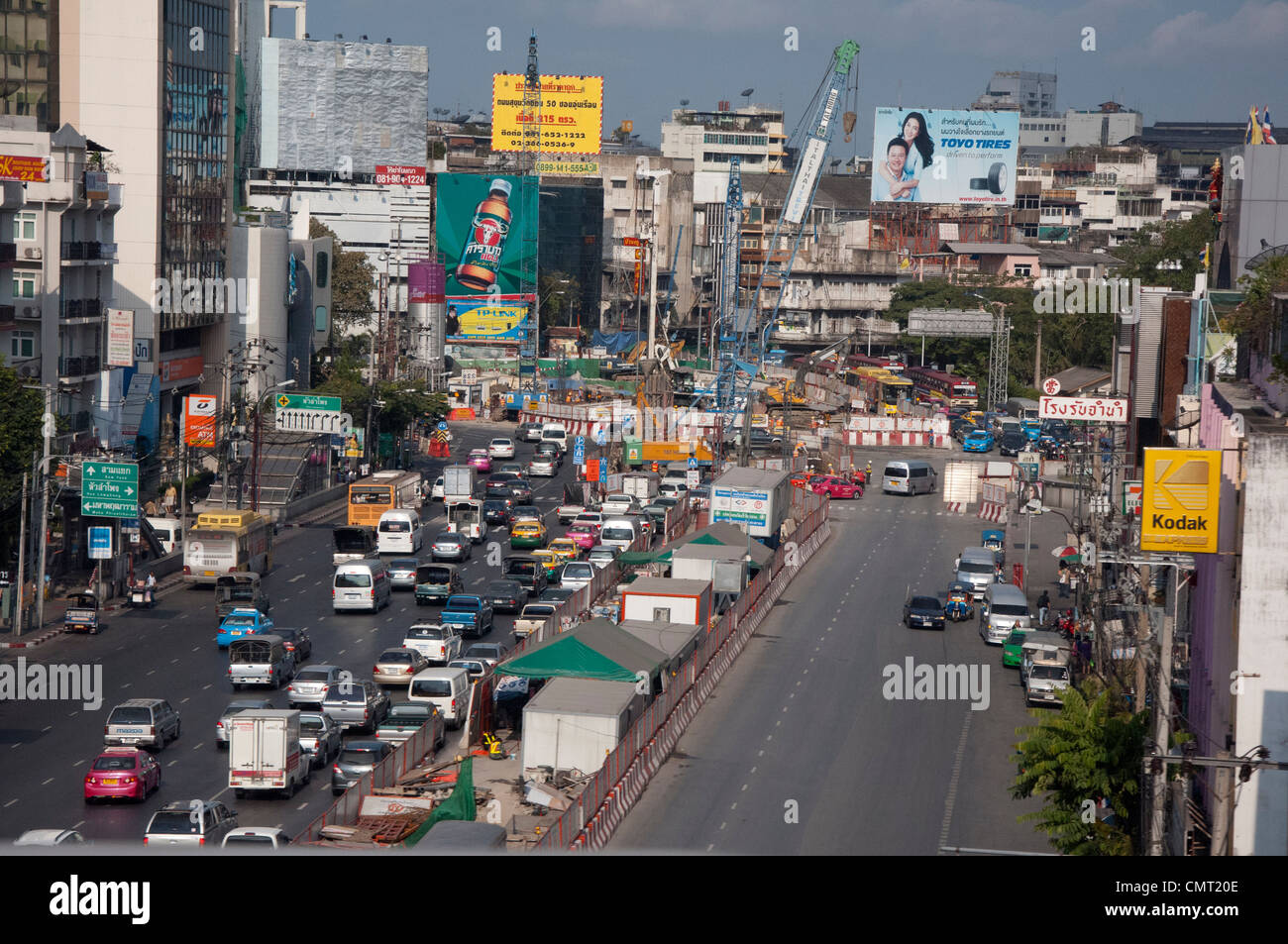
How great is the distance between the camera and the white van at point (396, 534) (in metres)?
54.8

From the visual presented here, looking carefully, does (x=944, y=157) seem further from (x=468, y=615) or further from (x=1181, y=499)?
(x=1181, y=499)

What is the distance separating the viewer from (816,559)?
188 feet

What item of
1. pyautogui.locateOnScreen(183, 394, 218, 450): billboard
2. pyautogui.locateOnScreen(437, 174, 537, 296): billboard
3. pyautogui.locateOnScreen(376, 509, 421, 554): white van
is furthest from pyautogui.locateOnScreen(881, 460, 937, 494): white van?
pyautogui.locateOnScreen(437, 174, 537, 296): billboard

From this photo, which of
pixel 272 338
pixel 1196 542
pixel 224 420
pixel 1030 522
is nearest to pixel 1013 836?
pixel 1196 542

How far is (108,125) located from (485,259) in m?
63.3

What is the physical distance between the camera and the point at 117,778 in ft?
88.5

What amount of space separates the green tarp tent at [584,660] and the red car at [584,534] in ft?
73.5

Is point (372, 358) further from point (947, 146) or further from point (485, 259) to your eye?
point (947, 146)

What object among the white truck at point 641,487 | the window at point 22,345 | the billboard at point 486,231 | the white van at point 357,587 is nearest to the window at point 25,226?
the window at point 22,345

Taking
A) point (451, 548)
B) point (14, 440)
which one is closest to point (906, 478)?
point (451, 548)

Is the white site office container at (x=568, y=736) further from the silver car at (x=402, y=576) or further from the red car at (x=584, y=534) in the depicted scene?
the red car at (x=584, y=534)

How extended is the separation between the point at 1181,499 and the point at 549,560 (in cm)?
3271

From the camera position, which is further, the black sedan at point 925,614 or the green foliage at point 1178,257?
the green foliage at point 1178,257

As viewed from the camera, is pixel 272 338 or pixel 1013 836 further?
pixel 272 338
